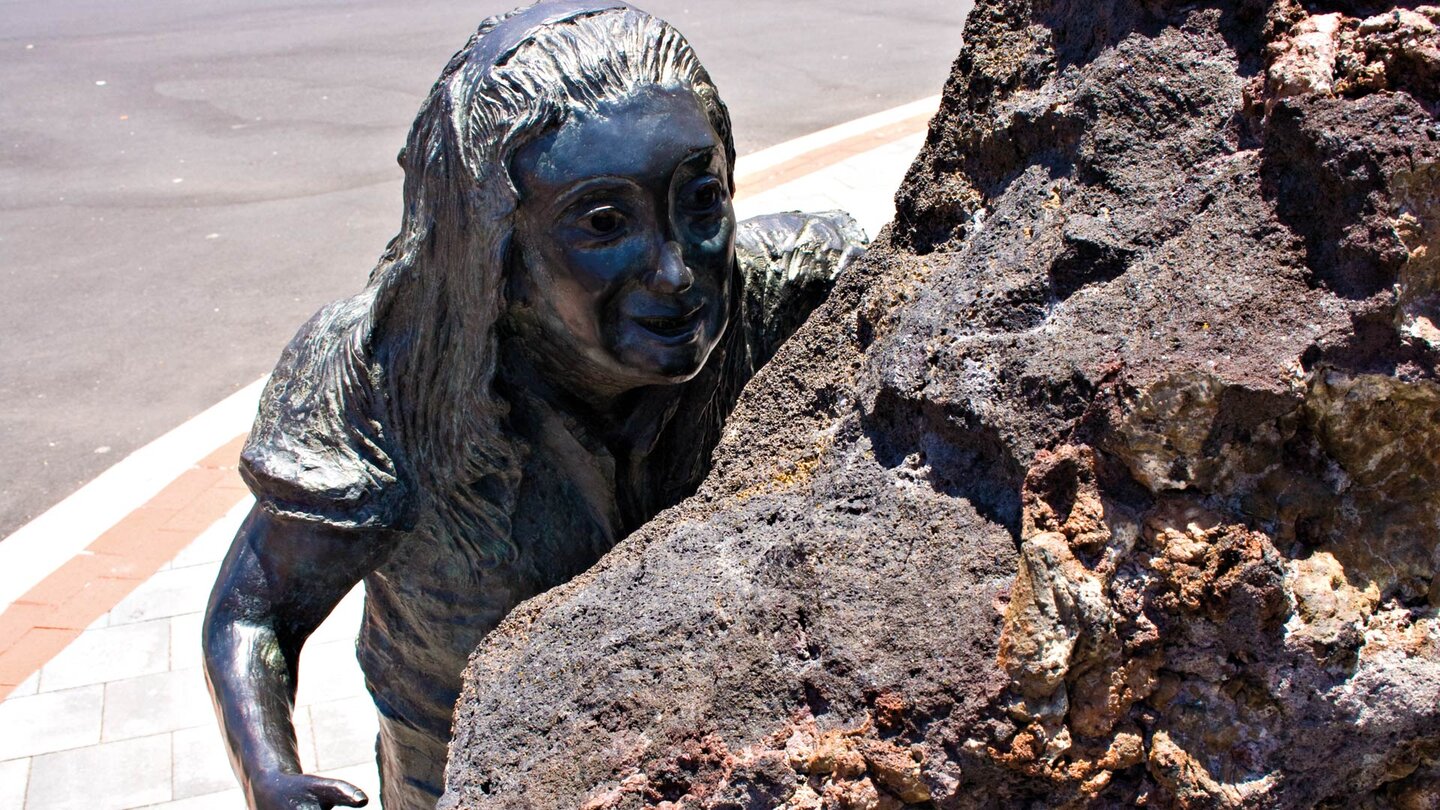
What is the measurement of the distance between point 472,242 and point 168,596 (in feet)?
11.0

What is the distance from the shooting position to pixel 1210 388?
1212mm

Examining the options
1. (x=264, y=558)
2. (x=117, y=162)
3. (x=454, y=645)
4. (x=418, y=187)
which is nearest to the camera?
(x=418, y=187)

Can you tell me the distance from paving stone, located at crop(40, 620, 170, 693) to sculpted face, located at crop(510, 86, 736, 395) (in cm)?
308

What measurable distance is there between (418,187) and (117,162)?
795 centimetres

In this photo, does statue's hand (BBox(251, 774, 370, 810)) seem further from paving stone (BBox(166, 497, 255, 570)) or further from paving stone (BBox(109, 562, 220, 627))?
paving stone (BBox(166, 497, 255, 570))

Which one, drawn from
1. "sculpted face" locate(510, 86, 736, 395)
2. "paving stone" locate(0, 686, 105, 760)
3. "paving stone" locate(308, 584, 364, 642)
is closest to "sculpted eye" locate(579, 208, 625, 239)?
"sculpted face" locate(510, 86, 736, 395)

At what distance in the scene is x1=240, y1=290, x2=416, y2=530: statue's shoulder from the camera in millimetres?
1919

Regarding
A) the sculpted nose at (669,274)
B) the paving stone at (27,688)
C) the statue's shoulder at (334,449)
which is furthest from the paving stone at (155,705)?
the sculpted nose at (669,274)

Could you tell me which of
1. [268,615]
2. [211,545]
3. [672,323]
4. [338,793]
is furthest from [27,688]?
[672,323]

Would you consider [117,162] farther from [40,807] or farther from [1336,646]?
[1336,646]

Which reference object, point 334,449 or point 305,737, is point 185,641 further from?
point 334,449

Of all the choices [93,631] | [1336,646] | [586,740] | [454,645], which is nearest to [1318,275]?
[1336,646]

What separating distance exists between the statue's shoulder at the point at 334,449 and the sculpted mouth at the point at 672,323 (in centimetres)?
44

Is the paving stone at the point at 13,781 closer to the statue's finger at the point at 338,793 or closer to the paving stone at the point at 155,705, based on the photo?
the paving stone at the point at 155,705
